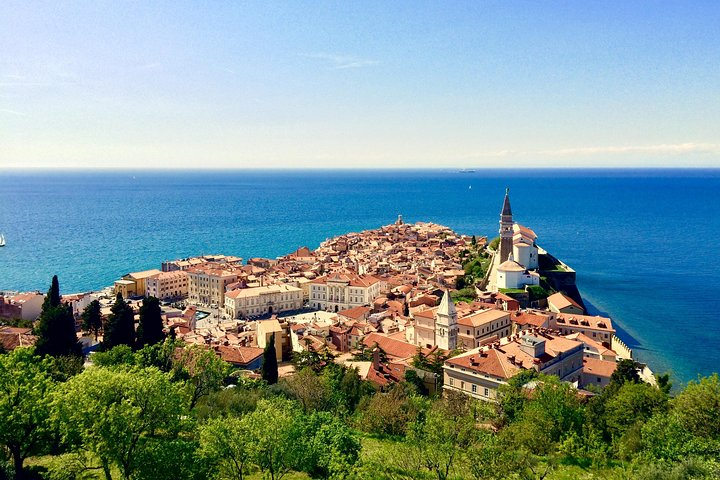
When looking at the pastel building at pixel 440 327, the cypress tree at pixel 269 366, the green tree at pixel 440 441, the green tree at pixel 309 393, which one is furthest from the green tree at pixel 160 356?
the pastel building at pixel 440 327

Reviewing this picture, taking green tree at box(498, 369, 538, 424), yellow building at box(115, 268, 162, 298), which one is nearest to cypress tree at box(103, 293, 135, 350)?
green tree at box(498, 369, 538, 424)

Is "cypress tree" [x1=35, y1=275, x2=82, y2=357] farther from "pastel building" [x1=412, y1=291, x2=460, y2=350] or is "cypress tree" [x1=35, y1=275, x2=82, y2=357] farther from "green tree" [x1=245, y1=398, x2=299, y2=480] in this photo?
"pastel building" [x1=412, y1=291, x2=460, y2=350]

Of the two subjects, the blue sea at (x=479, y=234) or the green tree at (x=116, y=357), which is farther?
the blue sea at (x=479, y=234)

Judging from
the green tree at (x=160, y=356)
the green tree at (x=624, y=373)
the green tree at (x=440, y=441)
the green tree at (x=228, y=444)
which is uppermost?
the green tree at (x=228, y=444)

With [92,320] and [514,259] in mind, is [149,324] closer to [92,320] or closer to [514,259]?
[92,320]

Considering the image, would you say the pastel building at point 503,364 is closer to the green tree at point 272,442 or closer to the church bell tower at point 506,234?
the green tree at point 272,442

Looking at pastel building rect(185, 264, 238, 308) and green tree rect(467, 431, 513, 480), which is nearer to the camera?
green tree rect(467, 431, 513, 480)
